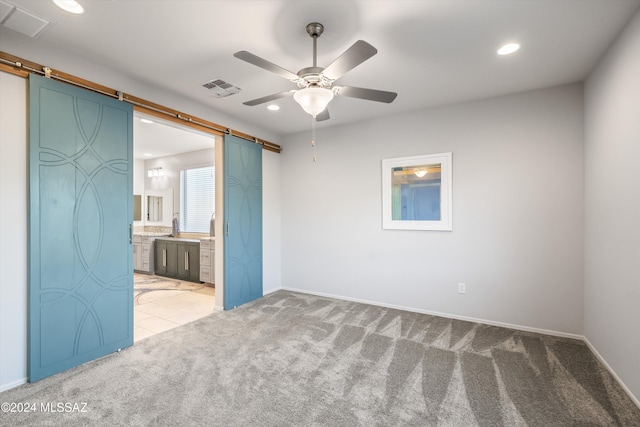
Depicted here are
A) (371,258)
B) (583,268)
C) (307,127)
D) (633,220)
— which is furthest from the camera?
(307,127)

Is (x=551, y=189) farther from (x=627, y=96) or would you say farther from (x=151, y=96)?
(x=151, y=96)

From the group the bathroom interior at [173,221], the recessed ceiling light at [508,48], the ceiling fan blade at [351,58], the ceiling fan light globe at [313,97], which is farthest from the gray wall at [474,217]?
the bathroom interior at [173,221]

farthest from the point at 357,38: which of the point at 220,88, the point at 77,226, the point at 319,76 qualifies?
the point at 77,226

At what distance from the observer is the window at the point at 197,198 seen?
6.16 meters

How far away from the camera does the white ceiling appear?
1.96 metres

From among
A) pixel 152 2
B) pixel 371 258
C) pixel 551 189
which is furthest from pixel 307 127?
pixel 551 189

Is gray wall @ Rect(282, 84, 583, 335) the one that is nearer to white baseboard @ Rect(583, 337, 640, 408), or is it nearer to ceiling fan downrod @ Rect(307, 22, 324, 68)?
white baseboard @ Rect(583, 337, 640, 408)

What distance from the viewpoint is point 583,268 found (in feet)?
9.94

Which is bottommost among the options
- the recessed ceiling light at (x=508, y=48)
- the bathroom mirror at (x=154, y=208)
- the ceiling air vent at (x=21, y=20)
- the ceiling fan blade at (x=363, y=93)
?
the bathroom mirror at (x=154, y=208)

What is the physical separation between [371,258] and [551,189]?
2251 millimetres

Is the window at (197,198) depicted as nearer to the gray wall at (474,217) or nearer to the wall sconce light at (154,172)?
the wall sconce light at (154,172)

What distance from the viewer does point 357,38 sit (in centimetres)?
229

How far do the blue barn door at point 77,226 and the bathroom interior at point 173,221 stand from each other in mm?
1271

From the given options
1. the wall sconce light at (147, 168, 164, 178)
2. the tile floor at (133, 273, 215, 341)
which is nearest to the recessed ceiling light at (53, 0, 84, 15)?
the tile floor at (133, 273, 215, 341)
